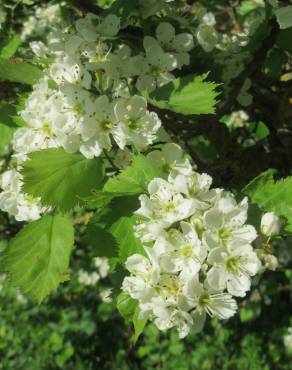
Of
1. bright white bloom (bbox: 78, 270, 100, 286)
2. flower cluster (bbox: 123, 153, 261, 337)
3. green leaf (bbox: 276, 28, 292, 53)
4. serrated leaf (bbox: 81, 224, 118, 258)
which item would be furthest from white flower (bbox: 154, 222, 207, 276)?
bright white bloom (bbox: 78, 270, 100, 286)

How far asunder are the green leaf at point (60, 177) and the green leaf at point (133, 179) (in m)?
0.08

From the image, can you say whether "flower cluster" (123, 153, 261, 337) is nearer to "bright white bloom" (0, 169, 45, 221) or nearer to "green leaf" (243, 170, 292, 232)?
"green leaf" (243, 170, 292, 232)

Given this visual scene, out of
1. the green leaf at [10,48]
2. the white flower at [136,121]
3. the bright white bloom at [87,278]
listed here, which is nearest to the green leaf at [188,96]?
the white flower at [136,121]

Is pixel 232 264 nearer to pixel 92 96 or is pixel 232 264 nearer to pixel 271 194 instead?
pixel 271 194

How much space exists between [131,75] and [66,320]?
8.78 feet

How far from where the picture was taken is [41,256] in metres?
1.36

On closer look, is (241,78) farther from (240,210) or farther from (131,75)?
(240,210)

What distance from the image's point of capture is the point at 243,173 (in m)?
1.75

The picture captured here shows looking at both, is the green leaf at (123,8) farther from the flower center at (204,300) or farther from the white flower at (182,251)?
the flower center at (204,300)

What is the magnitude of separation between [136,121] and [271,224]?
0.41 metres

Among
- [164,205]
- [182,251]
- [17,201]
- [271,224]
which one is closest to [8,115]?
[17,201]

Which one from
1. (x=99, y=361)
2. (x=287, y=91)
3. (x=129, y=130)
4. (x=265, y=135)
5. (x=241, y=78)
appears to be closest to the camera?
(x=129, y=130)

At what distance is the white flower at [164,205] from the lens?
44.8 inches

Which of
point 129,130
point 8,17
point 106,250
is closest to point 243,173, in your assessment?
point 129,130
